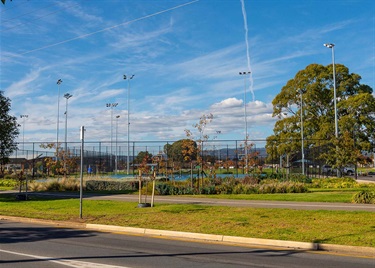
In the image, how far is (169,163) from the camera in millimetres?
36312

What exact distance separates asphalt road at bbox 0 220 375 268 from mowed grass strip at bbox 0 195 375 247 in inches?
48.1

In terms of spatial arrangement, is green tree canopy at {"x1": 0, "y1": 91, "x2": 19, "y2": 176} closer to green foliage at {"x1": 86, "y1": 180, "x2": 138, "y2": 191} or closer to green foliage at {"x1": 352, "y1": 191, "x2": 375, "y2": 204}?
green foliage at {"x1": 86, "y1": 180, "x2": 138, "y2": 191}

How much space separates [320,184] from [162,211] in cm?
1519

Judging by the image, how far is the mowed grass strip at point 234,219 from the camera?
10922 mm

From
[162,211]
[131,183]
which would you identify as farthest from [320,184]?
[162,211]

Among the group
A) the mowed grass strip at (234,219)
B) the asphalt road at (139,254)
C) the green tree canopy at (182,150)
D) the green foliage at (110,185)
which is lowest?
the asphalt road at (139,254)

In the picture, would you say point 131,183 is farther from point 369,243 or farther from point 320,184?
point 369,243

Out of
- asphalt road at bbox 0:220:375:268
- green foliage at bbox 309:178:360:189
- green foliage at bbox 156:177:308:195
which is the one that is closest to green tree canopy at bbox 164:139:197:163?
green foliage at bbox 156:177:308:195

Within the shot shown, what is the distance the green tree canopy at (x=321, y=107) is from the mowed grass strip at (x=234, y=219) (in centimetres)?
2922

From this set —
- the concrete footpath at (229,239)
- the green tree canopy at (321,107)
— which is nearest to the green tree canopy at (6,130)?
the concrete footpath at (229,239)

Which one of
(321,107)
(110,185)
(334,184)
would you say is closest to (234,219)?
(334,184)

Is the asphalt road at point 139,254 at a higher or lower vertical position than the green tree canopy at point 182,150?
lower

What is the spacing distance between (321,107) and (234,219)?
37.4 metres

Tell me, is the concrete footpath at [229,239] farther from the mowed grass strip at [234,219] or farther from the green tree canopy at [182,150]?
the green tree canopy at [182,150]
